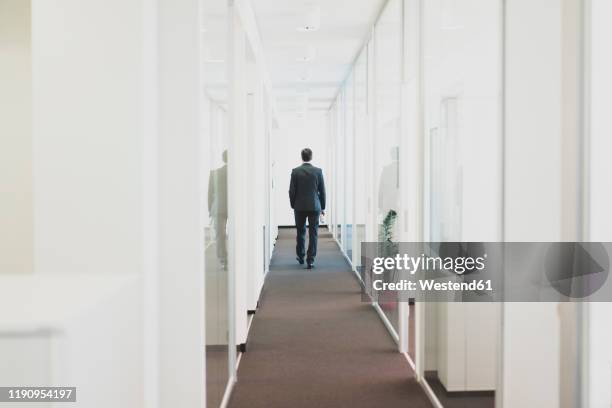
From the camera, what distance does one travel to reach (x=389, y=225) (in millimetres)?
5336

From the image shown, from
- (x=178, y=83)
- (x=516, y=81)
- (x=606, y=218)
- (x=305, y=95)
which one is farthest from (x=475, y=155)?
(x=305, y=95)

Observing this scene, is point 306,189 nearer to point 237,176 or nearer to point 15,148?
point 237,176

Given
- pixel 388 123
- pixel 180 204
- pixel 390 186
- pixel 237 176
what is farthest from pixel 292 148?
pixel 180 204

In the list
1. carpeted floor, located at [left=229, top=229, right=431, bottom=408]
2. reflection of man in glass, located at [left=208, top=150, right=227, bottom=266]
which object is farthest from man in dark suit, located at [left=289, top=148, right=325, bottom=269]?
reflection of man in glass, located at [left=208, top=150, right=227, bottom=266]

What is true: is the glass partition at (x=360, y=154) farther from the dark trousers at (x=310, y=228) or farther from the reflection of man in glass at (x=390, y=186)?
the reflection of man in glass at (x=390, y=186)

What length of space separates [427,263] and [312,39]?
164 inches

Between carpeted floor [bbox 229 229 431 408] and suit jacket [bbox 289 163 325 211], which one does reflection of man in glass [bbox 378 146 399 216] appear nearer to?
carpeted floor [bbox 229 229 431 408]

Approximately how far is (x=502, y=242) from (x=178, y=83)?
1.48m

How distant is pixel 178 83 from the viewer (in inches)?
97.5

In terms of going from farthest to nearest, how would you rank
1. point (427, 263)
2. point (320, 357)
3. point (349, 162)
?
point (349, 162) → point (320, 357) → point (427, 263)

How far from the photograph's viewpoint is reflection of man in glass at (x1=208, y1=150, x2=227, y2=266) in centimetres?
313

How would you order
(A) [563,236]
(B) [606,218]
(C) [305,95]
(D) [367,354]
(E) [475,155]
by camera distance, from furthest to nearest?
1. (C) [305,95]
2. (D) [367,354]
3. (E) [475,155]
4. (A) [563,236]
5. (B) [606,218]

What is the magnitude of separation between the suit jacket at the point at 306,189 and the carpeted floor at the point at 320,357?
1537 mm

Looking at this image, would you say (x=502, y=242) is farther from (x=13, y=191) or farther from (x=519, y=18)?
(x=13, y=191)
